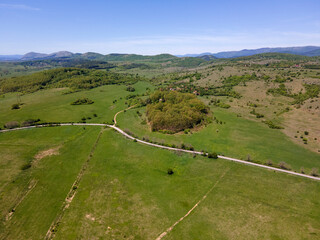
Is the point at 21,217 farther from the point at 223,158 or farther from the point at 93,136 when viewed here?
the point at 223,158

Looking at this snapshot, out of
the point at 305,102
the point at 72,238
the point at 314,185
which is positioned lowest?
the point at 72,238

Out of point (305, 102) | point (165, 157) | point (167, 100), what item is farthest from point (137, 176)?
point (305, 102)

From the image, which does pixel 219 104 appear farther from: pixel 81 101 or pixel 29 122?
pixel 29 122

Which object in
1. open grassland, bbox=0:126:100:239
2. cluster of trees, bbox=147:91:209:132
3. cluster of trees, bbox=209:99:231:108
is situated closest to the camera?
open grassland, bbox=0:126:100:239

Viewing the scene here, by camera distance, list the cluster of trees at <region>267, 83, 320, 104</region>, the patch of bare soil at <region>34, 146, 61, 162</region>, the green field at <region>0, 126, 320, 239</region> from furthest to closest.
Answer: the cluster of trees at <region>267, 83, 320, 104</region>, the patch of bare soil at <region>34, 146, 61, 162</region>, the green field at <region>0, 126, 320, 239</region>

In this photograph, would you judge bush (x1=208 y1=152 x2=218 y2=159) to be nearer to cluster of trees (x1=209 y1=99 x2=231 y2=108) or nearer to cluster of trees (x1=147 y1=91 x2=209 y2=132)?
cluster of trees (x1=147 y1=91 x2=209 y2=132)

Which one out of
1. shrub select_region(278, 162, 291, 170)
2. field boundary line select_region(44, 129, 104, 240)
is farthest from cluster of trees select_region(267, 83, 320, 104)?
field boundary line select_region(44, 129, 104, 240)

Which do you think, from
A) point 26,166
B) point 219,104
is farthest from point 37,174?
point 219,104
